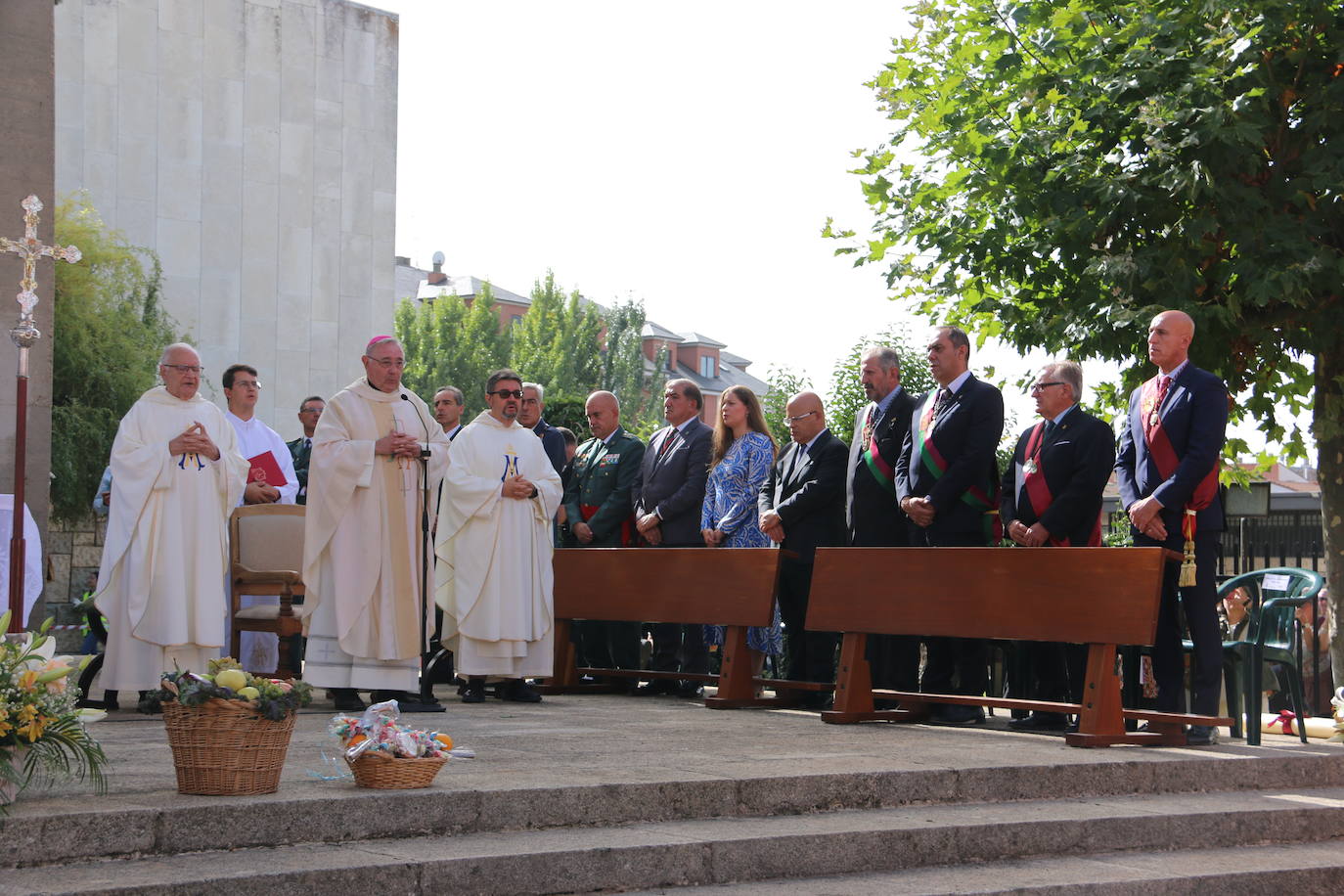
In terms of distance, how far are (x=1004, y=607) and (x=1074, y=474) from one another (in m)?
0.85

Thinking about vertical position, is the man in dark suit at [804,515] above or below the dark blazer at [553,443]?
below

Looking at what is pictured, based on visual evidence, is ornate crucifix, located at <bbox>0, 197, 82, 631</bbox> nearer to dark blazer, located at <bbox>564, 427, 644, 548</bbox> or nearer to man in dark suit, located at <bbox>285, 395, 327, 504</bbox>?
man in dark suit, located at <bbox>285, 395, 327, 504</bbox>

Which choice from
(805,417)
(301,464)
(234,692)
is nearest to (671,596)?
(805,417)

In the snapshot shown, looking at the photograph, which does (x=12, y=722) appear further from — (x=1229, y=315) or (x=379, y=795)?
(x=1229, y=315)

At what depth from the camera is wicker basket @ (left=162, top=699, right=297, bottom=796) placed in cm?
480

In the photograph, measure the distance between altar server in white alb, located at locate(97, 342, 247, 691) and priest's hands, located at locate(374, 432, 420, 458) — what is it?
3.08ft

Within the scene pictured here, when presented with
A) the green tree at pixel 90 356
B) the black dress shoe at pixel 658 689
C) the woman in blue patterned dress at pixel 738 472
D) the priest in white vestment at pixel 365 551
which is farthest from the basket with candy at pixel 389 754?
the green tree at pixel 90 356

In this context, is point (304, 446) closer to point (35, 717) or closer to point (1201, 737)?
point (1201, 737)

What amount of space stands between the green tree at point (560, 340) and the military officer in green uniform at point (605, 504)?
45136 millimetres

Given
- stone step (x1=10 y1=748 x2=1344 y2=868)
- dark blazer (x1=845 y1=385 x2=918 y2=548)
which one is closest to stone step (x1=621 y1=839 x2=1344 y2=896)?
stone step (x1=10 y1=748 x2=1344 y2=868)

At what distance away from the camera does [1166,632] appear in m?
7.48

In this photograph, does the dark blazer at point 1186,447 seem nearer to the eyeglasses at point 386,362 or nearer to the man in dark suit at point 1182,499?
the man in dark suit at point 1182,499

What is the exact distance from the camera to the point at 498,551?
29.7 ft

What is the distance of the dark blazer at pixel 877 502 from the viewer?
8.64 m
